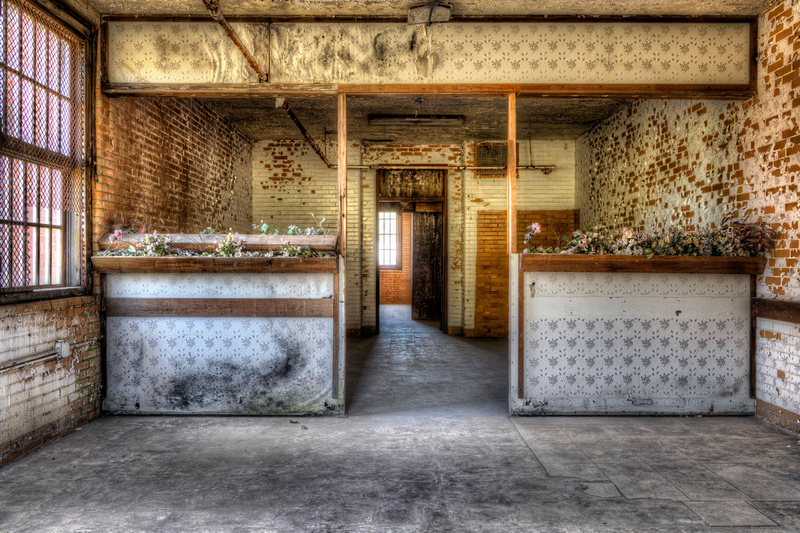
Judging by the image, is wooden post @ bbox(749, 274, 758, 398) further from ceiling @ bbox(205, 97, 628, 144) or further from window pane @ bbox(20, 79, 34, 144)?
window pane @ bbox(20, 79, 34, 144)

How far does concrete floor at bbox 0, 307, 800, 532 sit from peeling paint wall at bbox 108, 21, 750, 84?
3.11m

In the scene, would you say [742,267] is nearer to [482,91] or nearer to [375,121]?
[482,91]

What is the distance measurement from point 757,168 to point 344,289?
3880 millimetres

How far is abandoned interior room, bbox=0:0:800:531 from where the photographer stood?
3352 millimetres

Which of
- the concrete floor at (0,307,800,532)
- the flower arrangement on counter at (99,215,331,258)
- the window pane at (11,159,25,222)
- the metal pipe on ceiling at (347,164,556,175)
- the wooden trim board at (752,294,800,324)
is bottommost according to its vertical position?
the concrete floor at (0,307,800,532)

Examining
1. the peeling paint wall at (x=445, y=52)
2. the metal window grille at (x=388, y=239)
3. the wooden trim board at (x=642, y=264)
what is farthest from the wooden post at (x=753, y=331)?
the metal window grille at (x=388, y=239)

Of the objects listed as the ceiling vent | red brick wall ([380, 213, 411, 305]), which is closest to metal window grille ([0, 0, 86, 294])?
the ceiling vent

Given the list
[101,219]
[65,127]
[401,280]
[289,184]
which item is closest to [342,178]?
[101,219]

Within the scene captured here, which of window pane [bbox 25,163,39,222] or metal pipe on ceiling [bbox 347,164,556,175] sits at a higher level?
metal pipe on ceiling [bbox 347,164,556,175]

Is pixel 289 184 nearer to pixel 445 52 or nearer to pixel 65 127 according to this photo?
pixel 65 127

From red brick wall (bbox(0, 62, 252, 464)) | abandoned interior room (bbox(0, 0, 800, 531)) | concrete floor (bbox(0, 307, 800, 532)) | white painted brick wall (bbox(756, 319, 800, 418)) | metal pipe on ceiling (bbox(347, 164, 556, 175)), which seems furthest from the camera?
metal pipe on ceiling (bbox(347, 164, 556, 175))

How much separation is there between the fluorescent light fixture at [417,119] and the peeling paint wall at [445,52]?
10.1 feet

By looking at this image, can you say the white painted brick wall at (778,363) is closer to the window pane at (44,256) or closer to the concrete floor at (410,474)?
the concrete floor at (410,474)

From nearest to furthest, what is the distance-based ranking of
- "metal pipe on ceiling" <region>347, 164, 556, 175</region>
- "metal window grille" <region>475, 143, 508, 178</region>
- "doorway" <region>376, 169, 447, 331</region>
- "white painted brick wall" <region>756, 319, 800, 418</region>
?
"white painted brick wall" <region>756, 319, 800, 418</region> → "metal pipe on ceiling" <region>347, 164, 556, 175</region> → "metal window grille" <region>475, 143, 508, 178</region> → "doorway" <region>376, 169, 447, 331</region>
